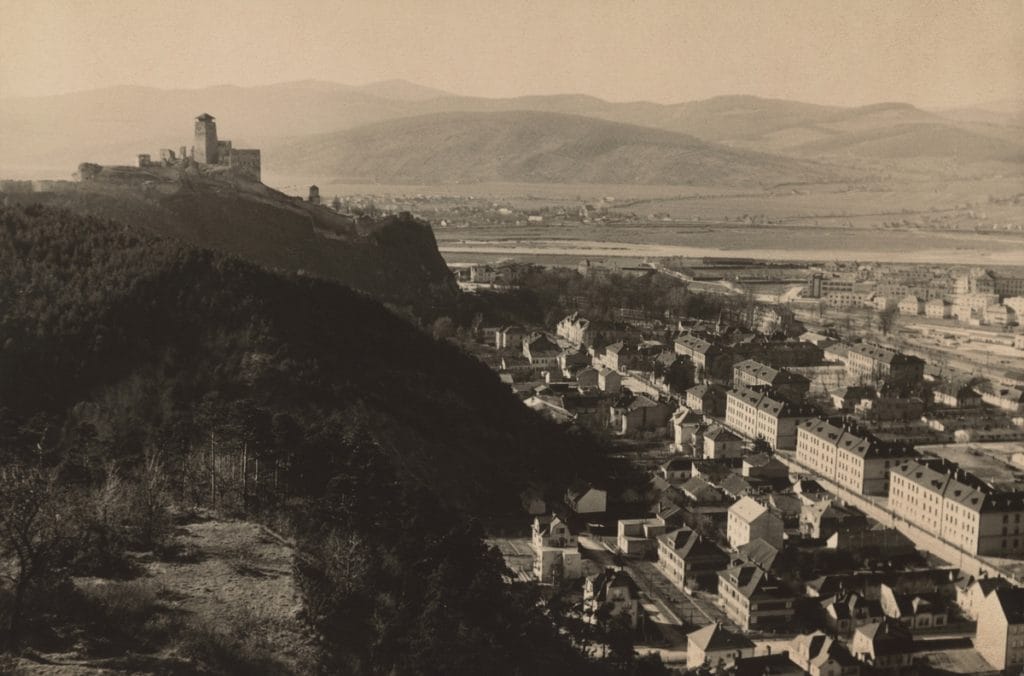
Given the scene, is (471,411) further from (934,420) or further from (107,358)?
(934,420)

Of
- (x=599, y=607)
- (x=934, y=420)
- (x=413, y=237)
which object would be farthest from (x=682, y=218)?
(x=599, y=607)

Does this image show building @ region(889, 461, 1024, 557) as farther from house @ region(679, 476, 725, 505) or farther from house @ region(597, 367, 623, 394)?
house @ region(597, 367, 623, 394)

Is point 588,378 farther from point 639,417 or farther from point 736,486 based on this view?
point 736,486

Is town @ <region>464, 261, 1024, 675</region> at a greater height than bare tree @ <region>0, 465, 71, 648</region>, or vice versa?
bare tree @ <region>0, 465, 71, 648</region>

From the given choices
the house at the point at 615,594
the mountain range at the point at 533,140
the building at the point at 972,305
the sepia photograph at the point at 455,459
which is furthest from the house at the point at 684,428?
the mountain range at the point at 533,140

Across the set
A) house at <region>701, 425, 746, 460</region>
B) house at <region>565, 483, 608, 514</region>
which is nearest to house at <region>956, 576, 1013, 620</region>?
house at <region>565, 483, 608, 514</region>

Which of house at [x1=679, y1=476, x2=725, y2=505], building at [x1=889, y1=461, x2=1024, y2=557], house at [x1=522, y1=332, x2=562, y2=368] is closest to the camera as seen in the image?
building at [x1=889, y1=461, x2=1024, y2=557]
